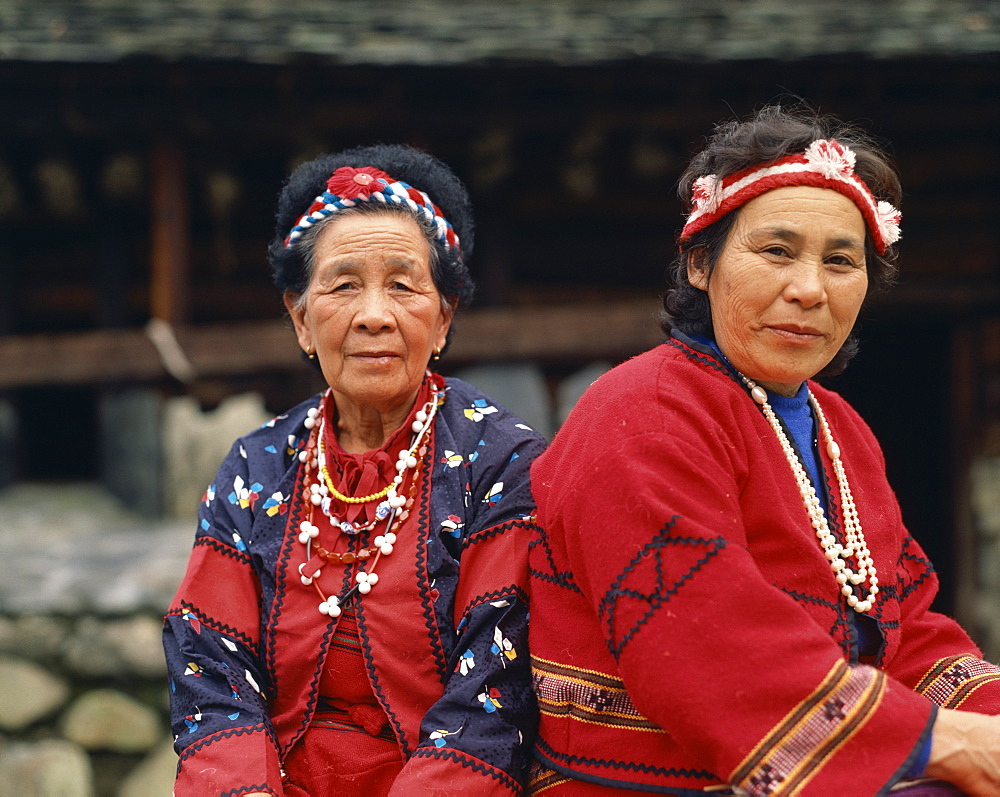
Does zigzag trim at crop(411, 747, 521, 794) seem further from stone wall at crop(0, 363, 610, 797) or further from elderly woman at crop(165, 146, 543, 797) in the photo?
stone wall at crop(0, 363, 610, 797)

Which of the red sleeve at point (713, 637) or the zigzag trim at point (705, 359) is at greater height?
the zigzag trim at point (705, 359)

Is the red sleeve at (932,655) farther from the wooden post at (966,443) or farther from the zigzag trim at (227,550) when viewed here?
the wooden post at (966,443)

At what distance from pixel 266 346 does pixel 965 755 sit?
3512 mm

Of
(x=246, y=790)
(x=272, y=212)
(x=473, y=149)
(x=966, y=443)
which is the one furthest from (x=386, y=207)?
(x=966, y=443)

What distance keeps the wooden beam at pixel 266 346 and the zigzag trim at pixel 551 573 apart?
8.53 feet

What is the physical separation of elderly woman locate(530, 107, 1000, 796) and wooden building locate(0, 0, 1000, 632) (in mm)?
2473

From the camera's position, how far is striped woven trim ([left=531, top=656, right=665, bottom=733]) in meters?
1.62

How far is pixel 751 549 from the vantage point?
162 centimetres

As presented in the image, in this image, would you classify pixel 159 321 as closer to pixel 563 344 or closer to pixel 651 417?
pixel 563 344

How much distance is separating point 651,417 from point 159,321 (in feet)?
11.0

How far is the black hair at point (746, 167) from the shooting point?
5.65ft

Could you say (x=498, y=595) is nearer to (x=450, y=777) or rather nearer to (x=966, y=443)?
(x=450, y=777)

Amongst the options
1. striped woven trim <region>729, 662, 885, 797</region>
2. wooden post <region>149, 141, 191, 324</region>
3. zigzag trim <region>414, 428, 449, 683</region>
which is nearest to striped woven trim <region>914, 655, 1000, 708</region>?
striped woven trim <region>729, 662, 885, 797</region>

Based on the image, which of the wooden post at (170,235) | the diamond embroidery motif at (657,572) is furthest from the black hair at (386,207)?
the wooden post at (170,235)
